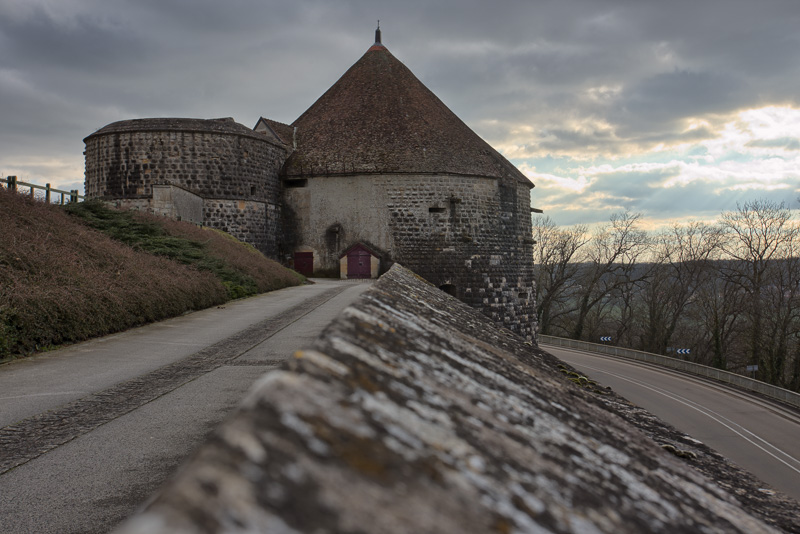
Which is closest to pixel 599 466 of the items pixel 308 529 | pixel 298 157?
pixel 308 529

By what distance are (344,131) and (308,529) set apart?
36.4m

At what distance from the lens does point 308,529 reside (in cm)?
81

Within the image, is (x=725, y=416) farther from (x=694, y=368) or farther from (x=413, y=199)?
(x=413, y=199)

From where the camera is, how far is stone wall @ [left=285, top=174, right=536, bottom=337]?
33.4 m

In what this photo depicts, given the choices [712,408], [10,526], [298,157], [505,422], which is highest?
[298,157]

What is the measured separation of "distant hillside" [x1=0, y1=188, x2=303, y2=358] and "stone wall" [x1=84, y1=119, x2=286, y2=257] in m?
9.82

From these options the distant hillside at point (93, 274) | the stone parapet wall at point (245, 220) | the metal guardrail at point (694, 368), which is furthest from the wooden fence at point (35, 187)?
the metal guardrail at point (694, 368)

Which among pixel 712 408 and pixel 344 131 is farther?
pixel 344 131

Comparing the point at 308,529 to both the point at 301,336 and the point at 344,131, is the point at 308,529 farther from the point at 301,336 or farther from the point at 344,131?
the point at 344,131

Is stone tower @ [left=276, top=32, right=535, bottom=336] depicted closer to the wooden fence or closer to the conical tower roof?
the conical tower roof

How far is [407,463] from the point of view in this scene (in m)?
1.02

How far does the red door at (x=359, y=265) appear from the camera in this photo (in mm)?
33406

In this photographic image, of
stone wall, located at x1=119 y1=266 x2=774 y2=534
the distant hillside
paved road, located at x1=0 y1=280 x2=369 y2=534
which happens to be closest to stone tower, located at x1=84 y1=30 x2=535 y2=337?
the distant hillside

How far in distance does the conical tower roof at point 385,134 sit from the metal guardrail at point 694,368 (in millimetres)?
15017
